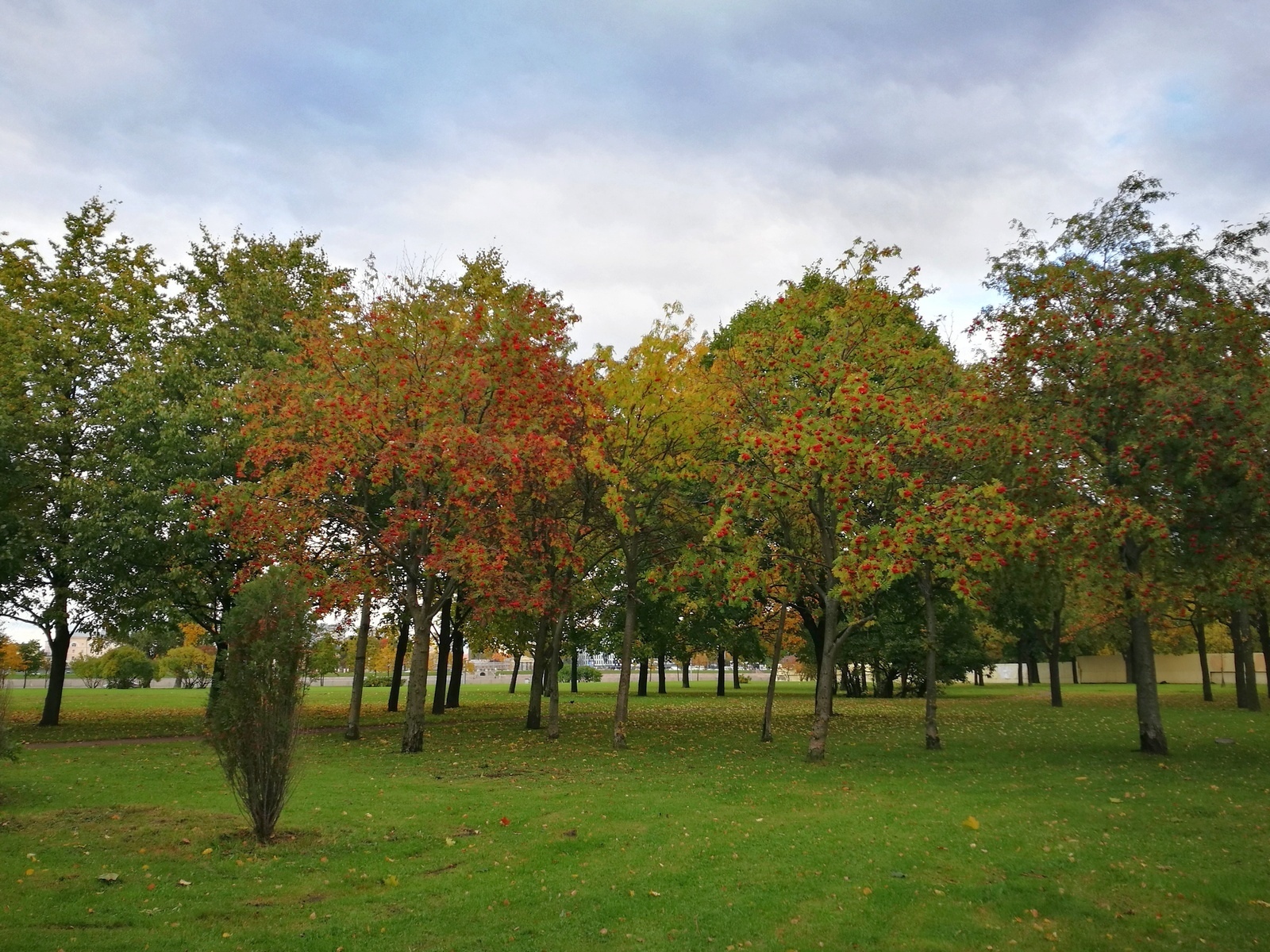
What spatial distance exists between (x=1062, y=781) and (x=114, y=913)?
12841 millimetres

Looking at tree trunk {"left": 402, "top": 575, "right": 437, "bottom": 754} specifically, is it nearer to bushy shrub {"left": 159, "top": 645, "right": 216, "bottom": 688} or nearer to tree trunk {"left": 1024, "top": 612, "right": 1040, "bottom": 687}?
bushy shrub {"left": 159, "top": 645, "right": 216, "bottom": 688}

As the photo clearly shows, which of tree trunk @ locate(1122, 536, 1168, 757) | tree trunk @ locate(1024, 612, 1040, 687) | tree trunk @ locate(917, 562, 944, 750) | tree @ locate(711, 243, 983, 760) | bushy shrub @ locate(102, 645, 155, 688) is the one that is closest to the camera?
tree @ locate(711, 243, 983, 760)

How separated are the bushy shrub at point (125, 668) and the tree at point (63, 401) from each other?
35.5 m

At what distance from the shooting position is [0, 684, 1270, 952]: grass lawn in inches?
248

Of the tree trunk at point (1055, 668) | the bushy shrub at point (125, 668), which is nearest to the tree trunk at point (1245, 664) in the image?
the tree trunk at point (1055, 668)

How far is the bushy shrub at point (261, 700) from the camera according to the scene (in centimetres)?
854

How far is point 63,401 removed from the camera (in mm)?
21859

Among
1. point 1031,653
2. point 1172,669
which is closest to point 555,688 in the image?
point 1031,653

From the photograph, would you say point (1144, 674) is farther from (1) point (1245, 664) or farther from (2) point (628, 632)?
(1) point (1245, 664)

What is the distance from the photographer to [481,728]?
23734mm

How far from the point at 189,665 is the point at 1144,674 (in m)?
62.3

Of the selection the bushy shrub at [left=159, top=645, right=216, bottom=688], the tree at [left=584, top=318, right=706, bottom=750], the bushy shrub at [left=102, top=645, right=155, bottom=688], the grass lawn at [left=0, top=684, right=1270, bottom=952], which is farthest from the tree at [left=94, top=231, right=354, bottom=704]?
the bushy shrub at [left=159, top=645, right=216, bottom=688]

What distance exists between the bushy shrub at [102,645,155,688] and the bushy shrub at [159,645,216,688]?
3.36 metres

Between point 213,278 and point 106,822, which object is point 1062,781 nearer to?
point 106,822
